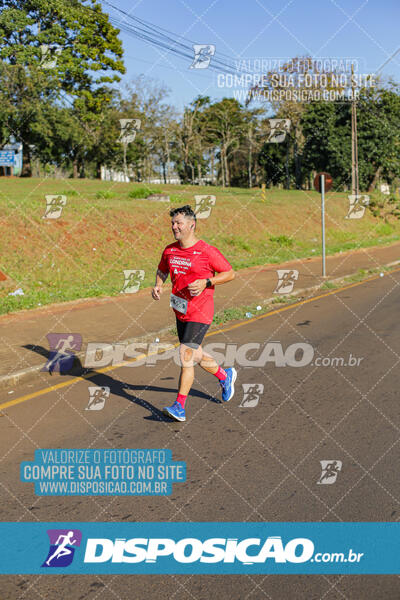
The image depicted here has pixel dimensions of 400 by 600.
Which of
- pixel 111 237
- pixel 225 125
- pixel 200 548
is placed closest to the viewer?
pixel 200 548

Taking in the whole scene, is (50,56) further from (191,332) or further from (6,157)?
(191,332)

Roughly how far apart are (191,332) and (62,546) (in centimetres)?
266

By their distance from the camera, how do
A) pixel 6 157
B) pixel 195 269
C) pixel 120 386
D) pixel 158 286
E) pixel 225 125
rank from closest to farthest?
pixel 195 269 < pixel 158 286 < pixel 120 386 < pixel 6 157 < pixel 225 125

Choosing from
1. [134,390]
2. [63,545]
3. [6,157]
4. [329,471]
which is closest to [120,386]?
[134,390]

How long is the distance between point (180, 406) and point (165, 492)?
157cm

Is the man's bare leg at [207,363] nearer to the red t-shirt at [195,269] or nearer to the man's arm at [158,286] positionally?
the red t-shirt at [195,269]

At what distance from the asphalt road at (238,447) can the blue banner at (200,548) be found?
93 mm

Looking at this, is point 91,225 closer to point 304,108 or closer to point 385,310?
point 385,310

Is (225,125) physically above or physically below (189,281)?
above

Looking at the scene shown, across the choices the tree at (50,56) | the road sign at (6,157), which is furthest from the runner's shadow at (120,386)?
the road sign at (6,157)

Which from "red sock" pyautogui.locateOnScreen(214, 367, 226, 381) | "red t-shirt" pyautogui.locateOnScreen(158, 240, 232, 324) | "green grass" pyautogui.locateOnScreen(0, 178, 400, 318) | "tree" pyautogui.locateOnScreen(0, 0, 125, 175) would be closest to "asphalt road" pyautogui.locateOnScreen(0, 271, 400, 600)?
"red sock" pyautogui.locateOnScreen(214, 367, 226, 381)

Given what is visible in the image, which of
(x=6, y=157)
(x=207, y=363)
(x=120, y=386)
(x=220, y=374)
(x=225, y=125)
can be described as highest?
(x=225, y=125)

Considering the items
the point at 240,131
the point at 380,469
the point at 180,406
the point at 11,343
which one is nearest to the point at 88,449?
the point at 180,406

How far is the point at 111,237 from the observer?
1956 cm
